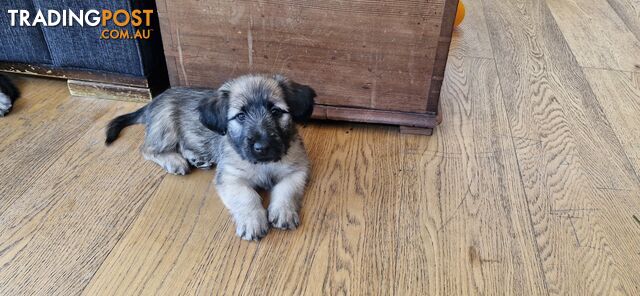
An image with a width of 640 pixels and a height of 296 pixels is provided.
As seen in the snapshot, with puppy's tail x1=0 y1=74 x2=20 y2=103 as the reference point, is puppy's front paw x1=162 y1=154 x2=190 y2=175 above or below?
below

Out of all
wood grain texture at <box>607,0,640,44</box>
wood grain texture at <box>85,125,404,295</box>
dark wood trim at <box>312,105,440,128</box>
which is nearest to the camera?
wood grain texture at <box>85,125,404,295</box>

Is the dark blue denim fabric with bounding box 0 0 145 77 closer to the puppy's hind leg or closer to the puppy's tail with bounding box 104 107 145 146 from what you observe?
the puppy's tail with bounding box 104 107 145 146

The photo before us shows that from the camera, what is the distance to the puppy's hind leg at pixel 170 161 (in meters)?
1.93

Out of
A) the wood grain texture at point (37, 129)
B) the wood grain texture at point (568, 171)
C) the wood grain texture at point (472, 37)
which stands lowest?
the wood grain texture at point (568, 171)

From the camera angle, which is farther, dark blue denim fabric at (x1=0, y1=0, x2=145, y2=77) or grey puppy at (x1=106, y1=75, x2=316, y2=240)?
dark blue denim fabric at (x1=0, y1=0, x2=145, y2=77)

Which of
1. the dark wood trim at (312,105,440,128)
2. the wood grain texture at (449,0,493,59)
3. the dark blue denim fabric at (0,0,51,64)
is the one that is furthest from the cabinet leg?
the dark blue denim fabric at (0,0,51,64)

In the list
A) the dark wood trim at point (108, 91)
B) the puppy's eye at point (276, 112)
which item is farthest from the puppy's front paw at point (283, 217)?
the dark wood trim at point (108, 91)

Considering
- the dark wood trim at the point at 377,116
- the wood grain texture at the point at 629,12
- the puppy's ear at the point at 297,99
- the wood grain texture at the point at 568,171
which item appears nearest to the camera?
the wood grain texture at the point at 568,171

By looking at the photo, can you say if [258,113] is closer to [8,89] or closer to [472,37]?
[8,89]

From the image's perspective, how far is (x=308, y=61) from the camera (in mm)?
2109

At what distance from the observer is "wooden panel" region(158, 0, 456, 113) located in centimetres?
196

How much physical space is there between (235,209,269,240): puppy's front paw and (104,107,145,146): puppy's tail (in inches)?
30.4

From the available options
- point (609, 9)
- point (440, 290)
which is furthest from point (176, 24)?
point (609, 9)

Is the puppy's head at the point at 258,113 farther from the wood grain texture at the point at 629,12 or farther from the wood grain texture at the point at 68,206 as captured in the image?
the wood grain texture at the point at 629,12
